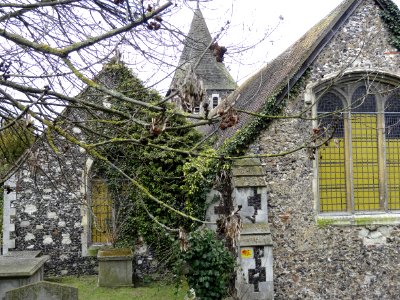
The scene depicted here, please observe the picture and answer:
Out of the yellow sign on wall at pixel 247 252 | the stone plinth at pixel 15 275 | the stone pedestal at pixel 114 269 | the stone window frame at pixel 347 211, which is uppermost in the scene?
the stone window frame at pixel 347 211

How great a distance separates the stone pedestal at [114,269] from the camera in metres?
10.9

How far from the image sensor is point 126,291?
34.7ft

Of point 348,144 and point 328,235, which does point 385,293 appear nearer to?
point 328,235

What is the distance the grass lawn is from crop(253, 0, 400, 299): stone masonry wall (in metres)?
2.56

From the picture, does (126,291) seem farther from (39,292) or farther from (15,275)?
(39,292)

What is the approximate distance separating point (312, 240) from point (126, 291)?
4.44 metres

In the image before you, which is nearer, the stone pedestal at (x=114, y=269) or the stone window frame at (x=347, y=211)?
the stone window frame at (x=347, y=211)

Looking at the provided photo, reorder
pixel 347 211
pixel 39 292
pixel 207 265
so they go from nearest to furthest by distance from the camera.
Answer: pixel 39 292, pixel 207 265, pixel 347 211

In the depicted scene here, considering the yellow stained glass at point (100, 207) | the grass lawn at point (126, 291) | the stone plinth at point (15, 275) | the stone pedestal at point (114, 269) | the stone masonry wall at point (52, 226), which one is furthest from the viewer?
the yellow stained glass at point (100, 207)

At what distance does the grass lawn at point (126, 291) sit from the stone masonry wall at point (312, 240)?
101 inches

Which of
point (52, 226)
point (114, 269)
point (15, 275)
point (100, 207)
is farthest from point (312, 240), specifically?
point (52, 226)

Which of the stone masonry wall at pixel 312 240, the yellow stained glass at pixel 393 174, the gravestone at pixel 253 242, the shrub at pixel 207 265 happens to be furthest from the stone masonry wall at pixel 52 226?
the yellow stained glass at pixel 393 174

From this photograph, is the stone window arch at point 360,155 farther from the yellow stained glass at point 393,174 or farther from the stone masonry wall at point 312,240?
the stone masonry wall at point 312,240

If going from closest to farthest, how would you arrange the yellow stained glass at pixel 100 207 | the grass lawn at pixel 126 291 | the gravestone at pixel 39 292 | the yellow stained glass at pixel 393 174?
the gravestone at pixel 39 292, the grass lawn at pixel 126 291, the yellow stained glass at pixel 393 174, the yellow stained glass at pixel 100 207
